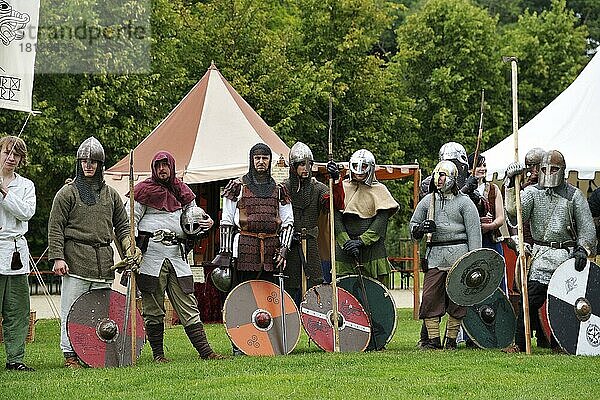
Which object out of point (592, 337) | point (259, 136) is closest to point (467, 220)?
point (592, 337)

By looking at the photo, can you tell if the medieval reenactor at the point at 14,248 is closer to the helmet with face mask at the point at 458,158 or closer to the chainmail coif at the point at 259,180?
the chainmail coif at the point at 259,180

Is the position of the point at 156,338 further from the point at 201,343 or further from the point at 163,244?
the point at 163,244

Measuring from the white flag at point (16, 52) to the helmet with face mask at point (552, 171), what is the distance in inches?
154

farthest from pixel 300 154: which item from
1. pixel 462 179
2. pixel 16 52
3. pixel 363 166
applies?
pixel 16 52

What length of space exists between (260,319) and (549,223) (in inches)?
91.9

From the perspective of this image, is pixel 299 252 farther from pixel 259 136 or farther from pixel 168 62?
pixel 168 62

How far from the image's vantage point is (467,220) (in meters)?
9.03

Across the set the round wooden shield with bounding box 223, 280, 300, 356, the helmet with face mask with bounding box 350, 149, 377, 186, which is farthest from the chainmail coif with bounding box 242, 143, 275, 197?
the helmet with face mask with bounding box 350, 149, 377, 186

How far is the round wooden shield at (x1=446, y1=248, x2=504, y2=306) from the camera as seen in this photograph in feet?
28.7

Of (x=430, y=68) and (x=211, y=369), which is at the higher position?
(x=430, y=68)

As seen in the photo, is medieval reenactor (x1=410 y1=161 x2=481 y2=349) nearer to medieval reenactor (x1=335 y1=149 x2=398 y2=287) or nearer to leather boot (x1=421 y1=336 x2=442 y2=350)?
leather boot (x1=421 y1=336 x2=442 y2=350)

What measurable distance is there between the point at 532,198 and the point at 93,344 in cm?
352

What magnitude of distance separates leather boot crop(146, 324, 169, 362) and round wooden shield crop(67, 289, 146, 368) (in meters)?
0.17

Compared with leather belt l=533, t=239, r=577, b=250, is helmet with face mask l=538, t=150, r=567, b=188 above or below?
above
